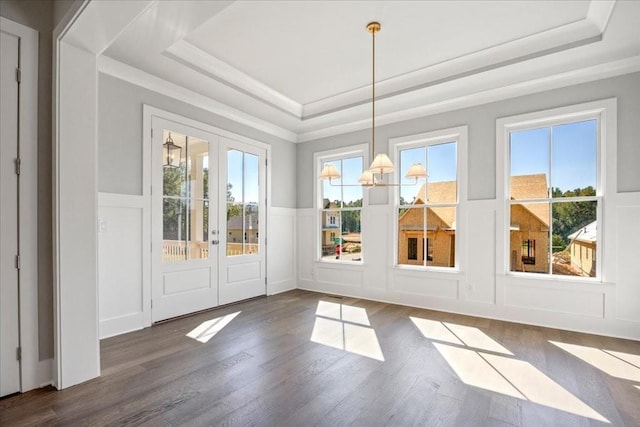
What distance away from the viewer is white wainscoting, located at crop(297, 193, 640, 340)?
131 inches

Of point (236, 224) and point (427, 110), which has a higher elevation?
point (427, 110)

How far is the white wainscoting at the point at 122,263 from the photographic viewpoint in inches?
130

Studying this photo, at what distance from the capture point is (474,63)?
3.61m

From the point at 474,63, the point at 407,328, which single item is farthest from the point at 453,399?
the point at 474,63

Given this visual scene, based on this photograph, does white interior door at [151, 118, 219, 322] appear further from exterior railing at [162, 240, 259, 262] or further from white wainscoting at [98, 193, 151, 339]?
white wainscoting at [98, 193, 151, 339]

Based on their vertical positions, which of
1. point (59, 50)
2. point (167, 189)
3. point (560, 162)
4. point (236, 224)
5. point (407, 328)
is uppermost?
point (59, 50)

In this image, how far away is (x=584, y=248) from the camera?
361 cm

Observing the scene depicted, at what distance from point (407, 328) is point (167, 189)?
11.0 ft

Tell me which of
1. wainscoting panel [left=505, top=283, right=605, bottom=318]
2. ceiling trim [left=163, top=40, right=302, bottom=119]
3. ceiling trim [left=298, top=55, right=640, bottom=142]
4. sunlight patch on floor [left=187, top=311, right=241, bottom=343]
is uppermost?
ceiling trim [left=163, top=40, right=302, bottom=119]

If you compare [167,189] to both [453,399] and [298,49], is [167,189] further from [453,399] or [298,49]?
[453,399]

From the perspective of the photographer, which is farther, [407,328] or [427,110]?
[427,110]

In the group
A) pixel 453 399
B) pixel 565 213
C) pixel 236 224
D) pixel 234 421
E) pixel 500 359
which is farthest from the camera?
pixel 236 224

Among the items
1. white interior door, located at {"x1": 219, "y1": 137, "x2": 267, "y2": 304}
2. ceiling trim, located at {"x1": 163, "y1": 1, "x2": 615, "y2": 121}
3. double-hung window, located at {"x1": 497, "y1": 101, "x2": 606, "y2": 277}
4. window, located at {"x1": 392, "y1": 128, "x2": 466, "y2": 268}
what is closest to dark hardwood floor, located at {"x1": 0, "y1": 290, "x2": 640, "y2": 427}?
double-hung window, located at {"x1": 497, "y1": 101, "x2": 606, "y2": 277}

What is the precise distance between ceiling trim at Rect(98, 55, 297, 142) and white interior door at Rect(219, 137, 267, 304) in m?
0.38
